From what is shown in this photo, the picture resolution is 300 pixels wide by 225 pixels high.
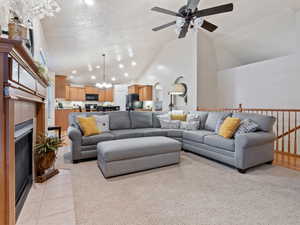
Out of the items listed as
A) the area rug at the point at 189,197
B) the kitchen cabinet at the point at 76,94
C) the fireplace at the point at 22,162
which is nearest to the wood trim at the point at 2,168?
the fireplace at the point at 22,162

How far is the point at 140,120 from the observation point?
420 cm

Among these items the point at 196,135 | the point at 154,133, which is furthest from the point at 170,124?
the point at 196,135

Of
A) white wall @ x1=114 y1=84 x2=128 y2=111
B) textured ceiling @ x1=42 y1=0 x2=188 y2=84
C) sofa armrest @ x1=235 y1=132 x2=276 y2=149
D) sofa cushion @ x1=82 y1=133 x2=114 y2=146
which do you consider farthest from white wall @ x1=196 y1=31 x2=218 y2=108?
white wall @ x1=114 y1=84 x2=128 y2=111

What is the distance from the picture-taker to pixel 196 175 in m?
2.41

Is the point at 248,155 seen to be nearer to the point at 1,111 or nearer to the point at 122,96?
the point at 1,111

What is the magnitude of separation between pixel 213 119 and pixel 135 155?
2142 millimetres

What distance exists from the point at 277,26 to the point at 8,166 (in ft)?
20.3

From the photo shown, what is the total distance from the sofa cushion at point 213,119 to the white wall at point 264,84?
2054mm

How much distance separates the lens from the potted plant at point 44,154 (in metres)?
2.12

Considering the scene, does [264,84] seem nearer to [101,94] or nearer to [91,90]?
[101,94]

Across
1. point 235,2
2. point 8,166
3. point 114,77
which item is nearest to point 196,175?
point 8,166

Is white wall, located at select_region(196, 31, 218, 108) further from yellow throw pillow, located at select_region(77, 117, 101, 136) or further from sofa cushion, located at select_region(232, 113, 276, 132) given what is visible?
yellow throw pillow, located at select_region(77, 117, 101, 136)

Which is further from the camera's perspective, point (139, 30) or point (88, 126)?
point (139, 30)

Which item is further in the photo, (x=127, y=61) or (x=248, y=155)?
(x=127, y=61)
